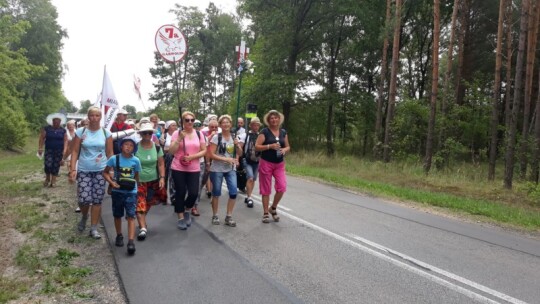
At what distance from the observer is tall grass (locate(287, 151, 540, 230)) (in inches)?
370

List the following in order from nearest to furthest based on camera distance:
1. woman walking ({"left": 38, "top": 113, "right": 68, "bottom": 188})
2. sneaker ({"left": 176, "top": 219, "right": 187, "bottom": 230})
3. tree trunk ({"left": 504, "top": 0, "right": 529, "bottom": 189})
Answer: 1. sneaker ({"left": 176, "top": 219, "right": 187, "bottom": 230})
2. woman walking ({"left": 38, "top": 113, "right": 68, "bottom": 188})
3. tree trunk ({"left": 504, "top": 0, "right": 529, "bottom": 189})

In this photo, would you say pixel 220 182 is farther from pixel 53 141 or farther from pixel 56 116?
pixel 56 116

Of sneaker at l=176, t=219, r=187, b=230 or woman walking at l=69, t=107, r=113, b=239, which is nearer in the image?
woman walking at l=69, t=107, r=113, b=239

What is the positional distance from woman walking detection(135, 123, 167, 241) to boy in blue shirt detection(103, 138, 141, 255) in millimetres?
391

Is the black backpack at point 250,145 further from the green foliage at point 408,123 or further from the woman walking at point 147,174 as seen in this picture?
the green foliage at point 408,123

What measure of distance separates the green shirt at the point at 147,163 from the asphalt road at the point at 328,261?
0.93 meters

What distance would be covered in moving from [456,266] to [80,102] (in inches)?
6510

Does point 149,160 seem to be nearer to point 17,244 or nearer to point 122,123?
point 17,244

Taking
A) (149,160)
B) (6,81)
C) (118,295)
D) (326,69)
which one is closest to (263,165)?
(149,160)

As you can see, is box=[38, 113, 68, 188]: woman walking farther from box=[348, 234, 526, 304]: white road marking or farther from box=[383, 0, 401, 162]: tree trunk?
box=[383, 0, 401, 162]: tree trunk

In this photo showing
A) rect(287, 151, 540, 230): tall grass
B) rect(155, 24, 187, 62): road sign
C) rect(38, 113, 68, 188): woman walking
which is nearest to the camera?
rect(155, 24, 187, 62): road sign

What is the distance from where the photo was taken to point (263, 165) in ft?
23.9

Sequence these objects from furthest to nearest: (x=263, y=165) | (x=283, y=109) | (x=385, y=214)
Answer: (x=283, y=109), (x=385, y=214), (x=263, y=165)

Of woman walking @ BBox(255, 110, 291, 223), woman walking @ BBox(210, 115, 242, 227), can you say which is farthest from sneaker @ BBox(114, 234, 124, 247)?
woman walking @ BBox(255, 110, 291, 223)
